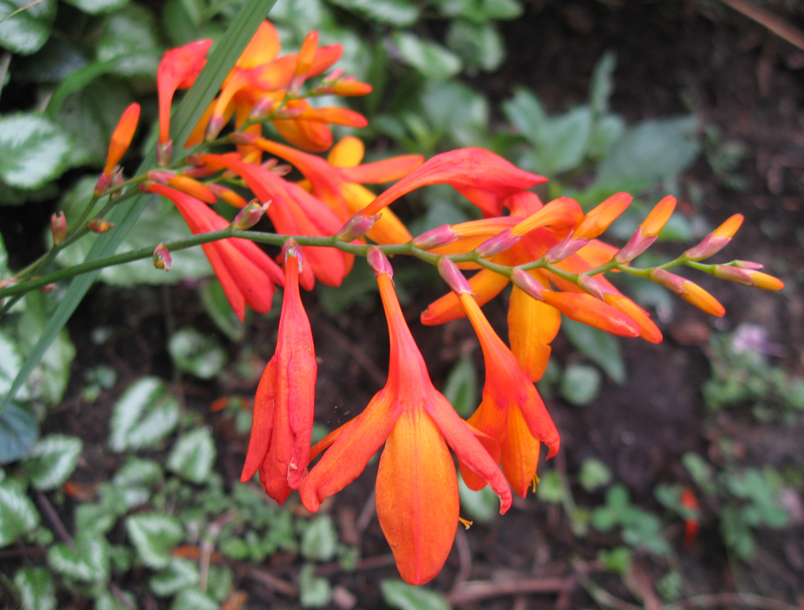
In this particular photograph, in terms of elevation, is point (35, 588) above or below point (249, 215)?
below

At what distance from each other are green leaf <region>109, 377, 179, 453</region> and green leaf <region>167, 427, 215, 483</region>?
0.07m

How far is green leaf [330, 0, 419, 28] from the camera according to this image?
1881 mm

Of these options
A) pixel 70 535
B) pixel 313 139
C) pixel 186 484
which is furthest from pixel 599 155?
pixel 70 535

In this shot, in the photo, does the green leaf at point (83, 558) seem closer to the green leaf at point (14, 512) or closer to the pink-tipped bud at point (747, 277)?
the green leaf at point (14, 512)

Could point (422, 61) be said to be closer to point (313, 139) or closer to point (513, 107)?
point (513, 107)

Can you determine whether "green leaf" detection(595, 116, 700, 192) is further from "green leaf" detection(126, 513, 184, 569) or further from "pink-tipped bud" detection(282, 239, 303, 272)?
"green leaf" detection(126, 513, 184, 569)

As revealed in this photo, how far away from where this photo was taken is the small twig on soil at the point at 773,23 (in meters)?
3.15

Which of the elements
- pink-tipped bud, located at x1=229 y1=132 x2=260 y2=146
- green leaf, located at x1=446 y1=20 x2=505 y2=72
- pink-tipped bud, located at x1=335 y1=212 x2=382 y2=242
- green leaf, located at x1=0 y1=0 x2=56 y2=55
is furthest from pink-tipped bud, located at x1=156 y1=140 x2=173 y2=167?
green leaf, located at x1=446 y1=20 x2=505 y2=72

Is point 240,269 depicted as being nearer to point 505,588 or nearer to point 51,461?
point 51,461

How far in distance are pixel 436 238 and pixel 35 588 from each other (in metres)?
1.27

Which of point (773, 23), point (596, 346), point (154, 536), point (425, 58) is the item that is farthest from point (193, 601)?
point (773, 23)

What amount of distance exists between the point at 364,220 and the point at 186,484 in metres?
1.34

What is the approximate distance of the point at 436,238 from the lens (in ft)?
2.48

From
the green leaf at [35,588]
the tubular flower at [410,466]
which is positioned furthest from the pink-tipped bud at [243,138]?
the green leaf at [35,588]
